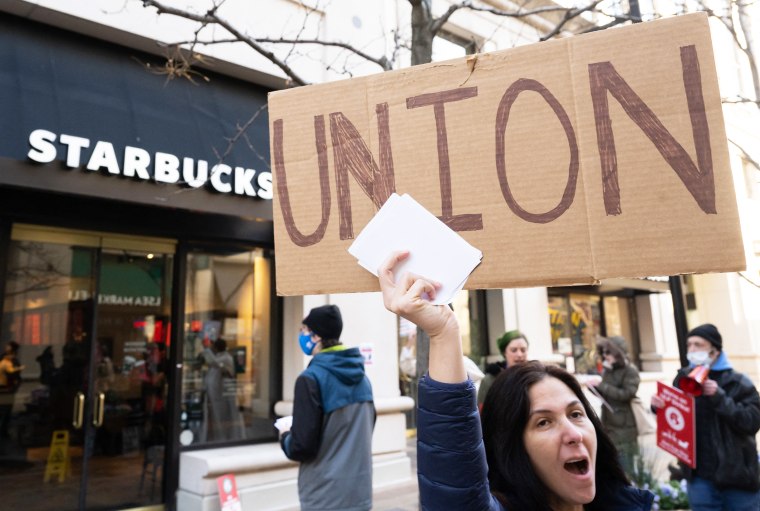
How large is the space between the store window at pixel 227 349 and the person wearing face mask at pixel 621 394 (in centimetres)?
446

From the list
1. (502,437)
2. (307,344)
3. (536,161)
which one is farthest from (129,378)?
(536,161)

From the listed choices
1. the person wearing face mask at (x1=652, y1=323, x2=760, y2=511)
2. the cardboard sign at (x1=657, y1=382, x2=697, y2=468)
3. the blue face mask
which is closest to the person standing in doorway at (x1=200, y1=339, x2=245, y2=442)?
the blue face mask

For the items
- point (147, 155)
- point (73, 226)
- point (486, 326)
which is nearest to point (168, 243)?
point (73, 226)

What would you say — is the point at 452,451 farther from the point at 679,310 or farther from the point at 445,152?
the point at 679,310

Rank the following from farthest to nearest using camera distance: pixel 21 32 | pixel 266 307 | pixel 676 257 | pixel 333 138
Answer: pixel 266 307 → pixel 21 32 → pixel 333 138 → pixel 676 257

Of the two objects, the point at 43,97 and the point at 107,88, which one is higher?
the point at 107,88

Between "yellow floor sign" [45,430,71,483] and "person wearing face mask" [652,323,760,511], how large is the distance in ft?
21.0

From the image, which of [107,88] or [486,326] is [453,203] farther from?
[486,326]

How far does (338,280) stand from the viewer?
1879mm

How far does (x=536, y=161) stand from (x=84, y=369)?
252 inches

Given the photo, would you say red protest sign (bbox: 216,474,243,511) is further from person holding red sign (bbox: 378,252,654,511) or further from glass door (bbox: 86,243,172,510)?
person holding red sign (bbox: 378,252,654,511)

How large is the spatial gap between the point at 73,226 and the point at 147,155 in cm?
138

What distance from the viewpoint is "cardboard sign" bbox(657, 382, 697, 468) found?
437 centimetres

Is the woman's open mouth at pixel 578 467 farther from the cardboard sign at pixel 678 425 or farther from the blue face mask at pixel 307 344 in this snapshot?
the cardboard sign at pixel 678 425
